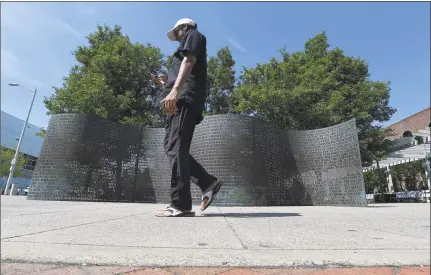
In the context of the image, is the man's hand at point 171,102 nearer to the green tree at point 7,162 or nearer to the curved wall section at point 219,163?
the curved wall section at point 219,163

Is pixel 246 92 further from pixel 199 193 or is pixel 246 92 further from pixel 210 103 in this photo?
pixel 199 193

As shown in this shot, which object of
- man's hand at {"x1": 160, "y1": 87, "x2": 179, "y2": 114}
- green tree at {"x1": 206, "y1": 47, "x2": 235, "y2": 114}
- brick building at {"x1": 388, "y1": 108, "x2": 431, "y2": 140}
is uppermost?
brick building at {"x1": 388, "y1": 108, "x2": 431, "y2": 140}

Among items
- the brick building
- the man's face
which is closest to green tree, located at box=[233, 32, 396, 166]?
the man's face

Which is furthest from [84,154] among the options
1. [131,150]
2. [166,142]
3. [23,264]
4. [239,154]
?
[23,264]

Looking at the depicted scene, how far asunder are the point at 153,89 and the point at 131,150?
10317 mm

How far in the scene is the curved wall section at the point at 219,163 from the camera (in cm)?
737

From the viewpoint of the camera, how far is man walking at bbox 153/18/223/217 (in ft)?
10.9

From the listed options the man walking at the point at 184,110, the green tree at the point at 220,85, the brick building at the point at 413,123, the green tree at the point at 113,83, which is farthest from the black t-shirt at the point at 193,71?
the brick building at the point at 413,123

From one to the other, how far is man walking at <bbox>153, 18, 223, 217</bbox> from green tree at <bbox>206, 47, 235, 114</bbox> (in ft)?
48.9

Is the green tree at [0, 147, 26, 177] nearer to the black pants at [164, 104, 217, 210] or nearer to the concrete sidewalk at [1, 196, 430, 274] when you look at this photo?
the black pants at [164, 104, 217, 210]

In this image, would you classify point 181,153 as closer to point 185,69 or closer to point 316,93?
point 185,69

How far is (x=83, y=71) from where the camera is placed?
59.6 ft

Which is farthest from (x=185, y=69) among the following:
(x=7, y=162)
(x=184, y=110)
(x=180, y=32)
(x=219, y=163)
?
(x=7, y=162)

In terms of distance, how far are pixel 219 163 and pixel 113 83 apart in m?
11.5
